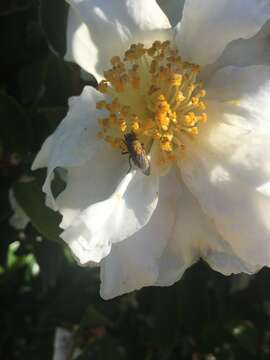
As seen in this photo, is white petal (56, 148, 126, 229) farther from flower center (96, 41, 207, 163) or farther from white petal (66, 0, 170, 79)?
white petal (66, 0, 170, 79)

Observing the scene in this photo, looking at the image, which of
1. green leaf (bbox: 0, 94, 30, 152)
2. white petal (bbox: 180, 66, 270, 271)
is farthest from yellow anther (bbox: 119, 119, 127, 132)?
green leaf (bbox: 0, 94, 30, 152)

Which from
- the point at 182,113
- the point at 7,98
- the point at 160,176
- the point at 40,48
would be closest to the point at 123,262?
the point at 160,176

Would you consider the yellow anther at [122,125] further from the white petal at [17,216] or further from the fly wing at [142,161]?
the white petal at [17,216]

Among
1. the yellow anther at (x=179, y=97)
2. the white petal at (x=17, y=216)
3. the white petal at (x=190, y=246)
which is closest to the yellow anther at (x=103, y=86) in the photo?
the yellow anther at (x=179, y=97)

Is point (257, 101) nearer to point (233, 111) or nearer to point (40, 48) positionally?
point (233, 111)

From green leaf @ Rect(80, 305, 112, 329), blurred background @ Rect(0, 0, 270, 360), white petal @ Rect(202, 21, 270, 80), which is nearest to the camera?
white petal @ Rect(202, 21, 270, 80)

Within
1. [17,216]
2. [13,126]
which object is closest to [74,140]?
[13,126]
